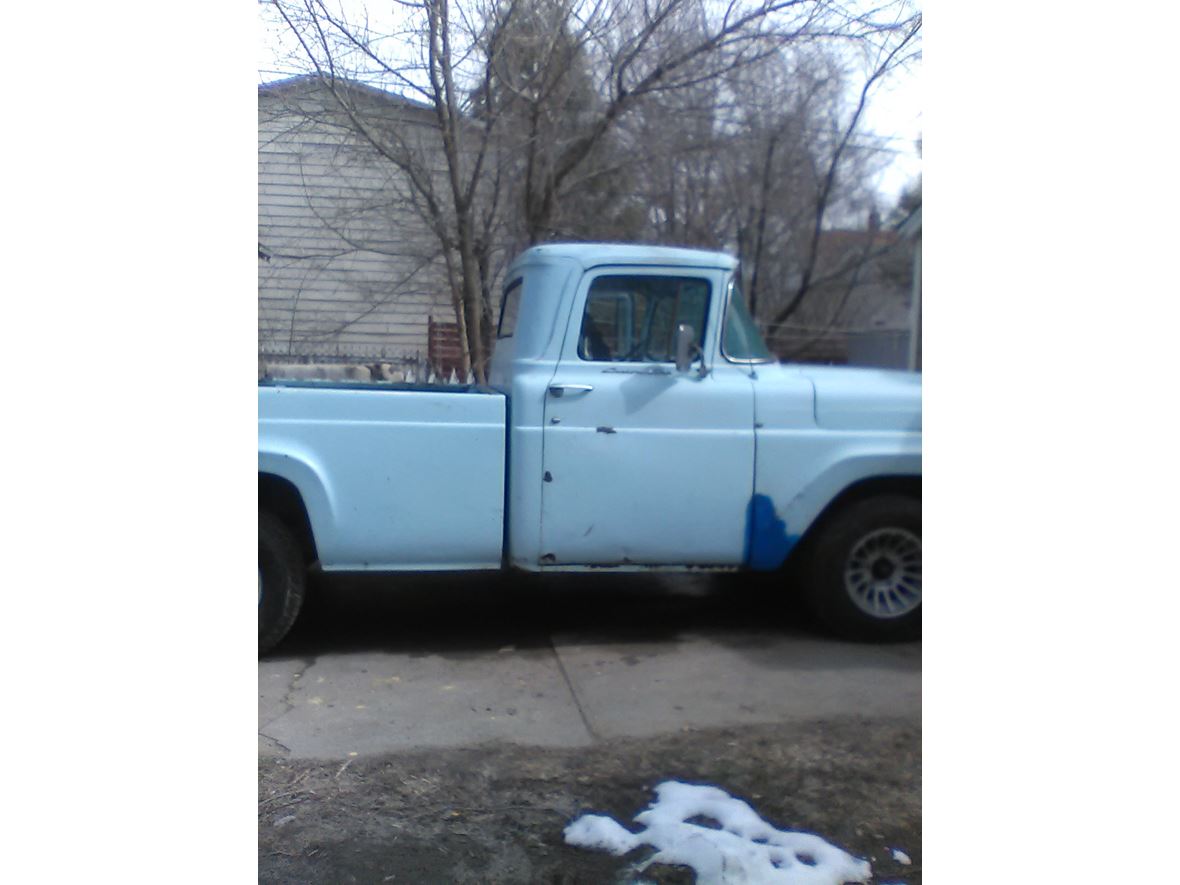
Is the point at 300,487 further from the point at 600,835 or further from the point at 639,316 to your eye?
the point at 600,835

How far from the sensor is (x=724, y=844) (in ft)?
10.4

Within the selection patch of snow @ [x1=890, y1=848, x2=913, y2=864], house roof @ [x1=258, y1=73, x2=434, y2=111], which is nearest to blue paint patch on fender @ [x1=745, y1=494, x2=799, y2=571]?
patch of snow @ [x1=890, y1=848, x2=913, y2=864]

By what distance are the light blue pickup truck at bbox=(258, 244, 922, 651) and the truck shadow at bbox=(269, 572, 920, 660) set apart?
0.40 metres

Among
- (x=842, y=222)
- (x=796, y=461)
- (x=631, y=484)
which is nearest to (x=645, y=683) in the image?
(x=631, y=484)

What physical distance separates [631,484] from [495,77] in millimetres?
1907

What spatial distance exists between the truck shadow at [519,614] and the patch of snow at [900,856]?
5.73 feet

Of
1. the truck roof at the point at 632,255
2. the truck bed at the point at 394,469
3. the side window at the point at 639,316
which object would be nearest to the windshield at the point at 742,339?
the side window at the point at 639,316

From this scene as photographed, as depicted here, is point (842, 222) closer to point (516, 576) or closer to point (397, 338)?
point (397, 338)

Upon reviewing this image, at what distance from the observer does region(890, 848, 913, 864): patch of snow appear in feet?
10.4

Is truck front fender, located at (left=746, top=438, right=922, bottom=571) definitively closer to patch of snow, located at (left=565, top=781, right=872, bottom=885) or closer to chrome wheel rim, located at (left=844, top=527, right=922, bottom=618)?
chrome wheel rim, located at (left=844, top=527, right=922, bottom=618)

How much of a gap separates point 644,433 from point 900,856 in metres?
2.07

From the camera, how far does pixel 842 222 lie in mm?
4328

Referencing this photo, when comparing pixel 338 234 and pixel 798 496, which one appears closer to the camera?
pixel 338 234

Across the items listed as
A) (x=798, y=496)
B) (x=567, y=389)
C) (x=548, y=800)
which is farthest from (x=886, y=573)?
(x=548, y=800)
